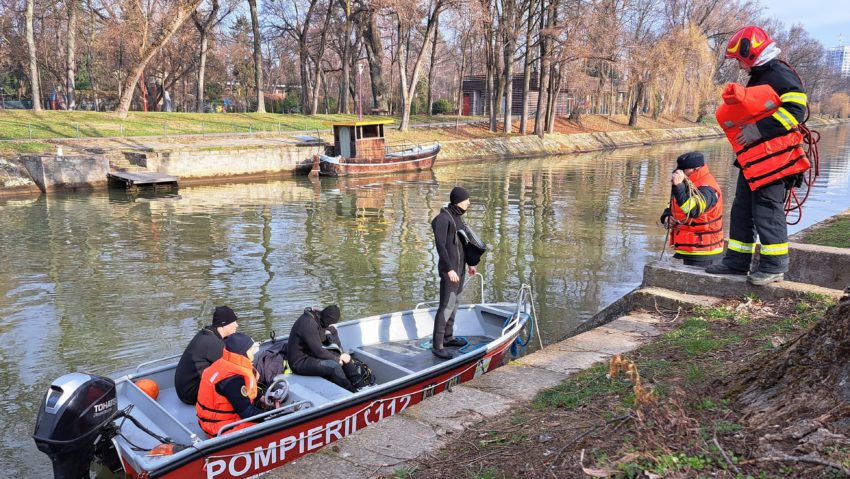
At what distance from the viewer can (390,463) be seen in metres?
4.26

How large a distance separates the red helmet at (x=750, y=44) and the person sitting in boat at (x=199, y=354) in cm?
546

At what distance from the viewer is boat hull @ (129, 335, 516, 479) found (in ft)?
16.7

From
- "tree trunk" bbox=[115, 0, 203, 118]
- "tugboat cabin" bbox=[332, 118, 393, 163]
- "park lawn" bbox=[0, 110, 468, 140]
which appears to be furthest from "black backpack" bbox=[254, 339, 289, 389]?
"tree trunk" bbox=[115, 0, 203, 118]

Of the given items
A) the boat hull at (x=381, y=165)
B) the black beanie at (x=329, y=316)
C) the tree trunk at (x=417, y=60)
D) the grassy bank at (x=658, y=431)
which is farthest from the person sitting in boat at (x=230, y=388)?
the tree trunk at (x=417, y=60)

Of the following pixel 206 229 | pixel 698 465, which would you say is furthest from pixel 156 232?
pixel 698 465

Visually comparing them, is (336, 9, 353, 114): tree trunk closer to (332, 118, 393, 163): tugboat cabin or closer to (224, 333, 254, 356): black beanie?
(332, 118, 393, 163): tugboat cabin

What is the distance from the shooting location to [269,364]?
6.84m

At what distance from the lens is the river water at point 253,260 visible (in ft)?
30.0

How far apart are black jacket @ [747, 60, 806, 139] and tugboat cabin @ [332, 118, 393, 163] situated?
2553cm

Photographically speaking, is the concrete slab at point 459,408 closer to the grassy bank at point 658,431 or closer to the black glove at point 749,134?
the grassy bank at point 658,431

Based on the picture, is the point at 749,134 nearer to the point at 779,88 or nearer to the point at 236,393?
the point at 779,88

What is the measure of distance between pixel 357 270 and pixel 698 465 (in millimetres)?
10222

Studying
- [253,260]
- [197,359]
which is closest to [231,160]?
[253,260]

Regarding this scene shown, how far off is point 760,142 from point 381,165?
25.4 metres
